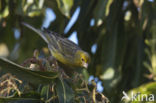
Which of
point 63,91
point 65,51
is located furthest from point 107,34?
point 63,91

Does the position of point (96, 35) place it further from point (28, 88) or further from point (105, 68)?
point (28, 88)

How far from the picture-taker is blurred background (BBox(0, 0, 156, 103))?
357 cm

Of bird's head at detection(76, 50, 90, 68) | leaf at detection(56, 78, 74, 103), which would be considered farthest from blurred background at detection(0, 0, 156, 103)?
leaf at detection(56, 78, 74, 103)

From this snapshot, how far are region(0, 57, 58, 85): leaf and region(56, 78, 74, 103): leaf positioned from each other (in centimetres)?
5

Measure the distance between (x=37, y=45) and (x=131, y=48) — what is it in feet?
3.98

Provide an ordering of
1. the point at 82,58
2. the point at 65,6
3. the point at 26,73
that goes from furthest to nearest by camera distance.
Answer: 1. the point at 82,58
2. the point at 65,6
3. the point at 26,73

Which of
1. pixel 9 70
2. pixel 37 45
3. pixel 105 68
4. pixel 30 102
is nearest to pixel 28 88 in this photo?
pixel 30 102

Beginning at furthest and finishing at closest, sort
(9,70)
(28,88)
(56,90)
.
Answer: (28,88)
(56,90)
(9,70)

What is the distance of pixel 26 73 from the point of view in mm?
1750

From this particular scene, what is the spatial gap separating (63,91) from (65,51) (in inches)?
56.1

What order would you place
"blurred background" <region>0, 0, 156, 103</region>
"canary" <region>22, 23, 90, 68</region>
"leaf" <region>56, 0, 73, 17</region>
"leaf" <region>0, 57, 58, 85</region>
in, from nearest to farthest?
"leaf" <region>0, 57, 58, 85</region> < "leaf" <region>56, 0, 73, 17</region> < "canary" <region>22, 23, 90, 68</region> < "blurred background" <region>0, 0, 156, 103</region>

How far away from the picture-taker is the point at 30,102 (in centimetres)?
187

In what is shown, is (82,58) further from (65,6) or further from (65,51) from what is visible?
(65,6)

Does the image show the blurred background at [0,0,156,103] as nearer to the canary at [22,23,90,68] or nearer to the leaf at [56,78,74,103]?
the canary at [22,23,90,68]
